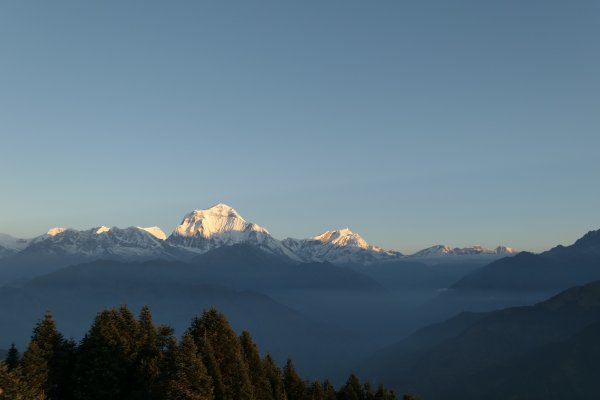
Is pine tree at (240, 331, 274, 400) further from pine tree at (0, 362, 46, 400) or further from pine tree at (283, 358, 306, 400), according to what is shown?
pine tree at (0, 362, 46, 400)

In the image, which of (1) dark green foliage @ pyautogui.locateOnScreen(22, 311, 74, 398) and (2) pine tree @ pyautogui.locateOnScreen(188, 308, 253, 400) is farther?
(2) pine tree @ pyautogui.locateOnScreen(188, 308, 253, 400)

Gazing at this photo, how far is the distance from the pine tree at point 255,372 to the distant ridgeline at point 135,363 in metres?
0.30

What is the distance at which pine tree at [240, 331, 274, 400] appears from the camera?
91.4 meters

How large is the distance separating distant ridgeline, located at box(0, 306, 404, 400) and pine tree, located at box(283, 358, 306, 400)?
Answer: 68.4 feet

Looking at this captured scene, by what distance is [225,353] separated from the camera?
83.9 metres

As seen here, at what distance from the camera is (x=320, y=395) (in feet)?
342

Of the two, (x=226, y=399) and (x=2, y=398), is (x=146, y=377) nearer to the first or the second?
(x=226, y=399)

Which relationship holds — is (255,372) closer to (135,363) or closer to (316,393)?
(316,393)

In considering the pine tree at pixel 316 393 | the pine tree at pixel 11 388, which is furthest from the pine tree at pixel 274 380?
the pine tree at pixel 11 388

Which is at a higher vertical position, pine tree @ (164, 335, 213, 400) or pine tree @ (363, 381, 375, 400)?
pine tree @ (164, 335, 213, 400)

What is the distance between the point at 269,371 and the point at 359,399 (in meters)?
23.2

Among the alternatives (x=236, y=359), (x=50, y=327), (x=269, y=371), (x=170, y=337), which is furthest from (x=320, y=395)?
(x=50, y=327)

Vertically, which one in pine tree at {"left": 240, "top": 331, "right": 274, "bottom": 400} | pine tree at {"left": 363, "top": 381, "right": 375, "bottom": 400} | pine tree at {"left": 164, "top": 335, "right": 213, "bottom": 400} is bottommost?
pine tree at {"left": 363, "top": 381, "right": 375, "bottom": 400}

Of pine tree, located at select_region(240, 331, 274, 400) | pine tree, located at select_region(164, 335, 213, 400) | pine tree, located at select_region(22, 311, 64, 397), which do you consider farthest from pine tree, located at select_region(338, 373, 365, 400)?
pine tree, located at select_region(22, 311, 64, 397)
